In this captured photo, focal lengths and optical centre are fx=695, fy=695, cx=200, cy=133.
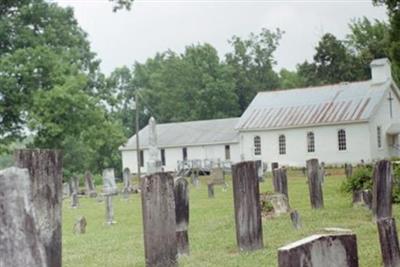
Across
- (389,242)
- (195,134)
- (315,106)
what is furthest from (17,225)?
(195,134)

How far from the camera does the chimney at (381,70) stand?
1961 inches

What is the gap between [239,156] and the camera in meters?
58.3

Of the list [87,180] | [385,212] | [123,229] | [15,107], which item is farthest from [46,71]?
[385,212]

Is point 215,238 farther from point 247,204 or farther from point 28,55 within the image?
point 28,55

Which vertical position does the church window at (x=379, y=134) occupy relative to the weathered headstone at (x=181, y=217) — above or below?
above

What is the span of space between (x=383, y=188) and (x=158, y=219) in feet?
12.1

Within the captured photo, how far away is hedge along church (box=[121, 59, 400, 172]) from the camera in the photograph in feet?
163

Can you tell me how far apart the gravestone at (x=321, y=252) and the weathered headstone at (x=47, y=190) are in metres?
3.92

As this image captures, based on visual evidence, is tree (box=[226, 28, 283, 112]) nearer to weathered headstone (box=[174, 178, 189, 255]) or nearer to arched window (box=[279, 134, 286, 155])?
arched window (box=[279, 134, 286, 155])

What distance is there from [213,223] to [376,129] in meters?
36.8

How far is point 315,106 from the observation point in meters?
52.5

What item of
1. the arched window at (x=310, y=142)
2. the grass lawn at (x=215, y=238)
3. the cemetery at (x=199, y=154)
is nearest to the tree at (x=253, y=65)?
the cemetery at (x=199, y=154)

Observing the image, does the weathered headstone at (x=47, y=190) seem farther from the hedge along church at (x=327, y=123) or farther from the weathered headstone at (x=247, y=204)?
the hedge along church at (x=327, y=123)

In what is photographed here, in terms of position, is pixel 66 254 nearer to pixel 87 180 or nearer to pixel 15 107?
pixel 87 180
